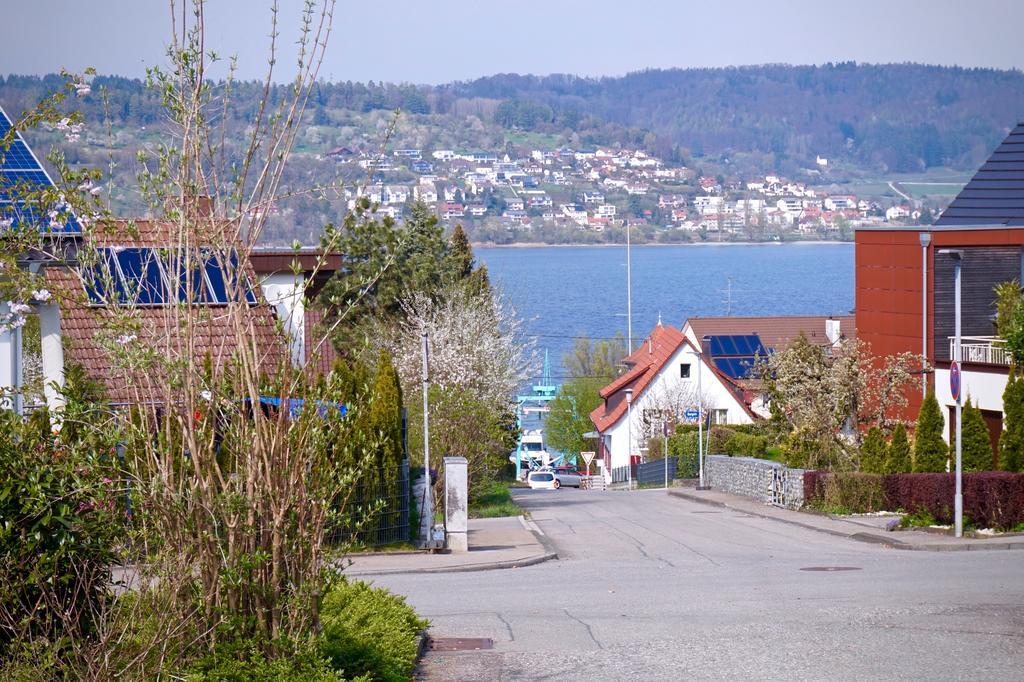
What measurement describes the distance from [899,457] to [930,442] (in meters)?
0.89

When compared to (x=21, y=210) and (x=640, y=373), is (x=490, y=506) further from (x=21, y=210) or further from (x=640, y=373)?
(x=640, y=373)

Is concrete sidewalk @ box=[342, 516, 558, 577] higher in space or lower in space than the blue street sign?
lower

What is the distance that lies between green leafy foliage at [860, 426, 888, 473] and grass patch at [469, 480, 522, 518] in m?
8.13

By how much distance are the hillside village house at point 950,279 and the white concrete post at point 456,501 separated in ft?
56.4

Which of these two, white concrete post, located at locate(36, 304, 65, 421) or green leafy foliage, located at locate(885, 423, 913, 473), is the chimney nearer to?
green leafy foliage, located at locate(885, 423, 913, 473)

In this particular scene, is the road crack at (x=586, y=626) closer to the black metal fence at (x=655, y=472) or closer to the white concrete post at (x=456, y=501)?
the white concrete post at (x=456, y=501)

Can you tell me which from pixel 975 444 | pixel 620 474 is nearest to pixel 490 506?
pixel 975 444

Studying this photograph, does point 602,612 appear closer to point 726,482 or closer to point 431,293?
point 726,482

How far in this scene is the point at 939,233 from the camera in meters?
34.1

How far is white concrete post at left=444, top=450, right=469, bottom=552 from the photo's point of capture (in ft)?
60.0

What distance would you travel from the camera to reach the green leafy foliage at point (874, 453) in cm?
2675

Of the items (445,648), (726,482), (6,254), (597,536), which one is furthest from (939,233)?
(6,254)

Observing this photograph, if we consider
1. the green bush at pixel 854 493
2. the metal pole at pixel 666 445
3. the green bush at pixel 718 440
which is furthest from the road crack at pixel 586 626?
the green bush at pixel 718 440

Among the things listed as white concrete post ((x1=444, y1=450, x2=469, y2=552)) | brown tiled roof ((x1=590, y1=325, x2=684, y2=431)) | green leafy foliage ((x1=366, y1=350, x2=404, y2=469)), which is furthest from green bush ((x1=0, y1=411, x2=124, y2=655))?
brown tiled roof ((x1=590, y1=325, x2=684, y2=431))
